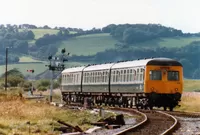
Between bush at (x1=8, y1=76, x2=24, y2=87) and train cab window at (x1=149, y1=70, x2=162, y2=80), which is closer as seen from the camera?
train cab window at (x1=149, y1=70, x2=162, y2=80)

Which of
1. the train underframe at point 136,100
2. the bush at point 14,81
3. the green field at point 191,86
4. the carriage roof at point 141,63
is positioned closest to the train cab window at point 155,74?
the carriage roof at point 141,63

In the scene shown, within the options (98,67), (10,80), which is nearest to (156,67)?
(98,67)

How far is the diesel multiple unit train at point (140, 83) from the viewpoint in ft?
111

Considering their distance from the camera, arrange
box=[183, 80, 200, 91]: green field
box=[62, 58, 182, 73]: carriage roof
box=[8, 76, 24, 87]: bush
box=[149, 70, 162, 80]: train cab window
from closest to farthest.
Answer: box=[149, 70, 162, 80]: train cab window < box=[62, 58, 182, 73]: carriage roof < box=[8, 76, 24, 87]: bush < box=[183, 80, 200, 91]: green field

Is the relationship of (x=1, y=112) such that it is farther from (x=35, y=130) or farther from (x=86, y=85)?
(x=86, y=85)

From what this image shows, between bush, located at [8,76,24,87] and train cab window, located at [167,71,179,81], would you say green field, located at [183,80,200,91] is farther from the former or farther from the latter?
train cab window, located at [167,71,179,81]

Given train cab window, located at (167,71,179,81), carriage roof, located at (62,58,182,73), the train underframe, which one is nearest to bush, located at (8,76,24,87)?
the train underframe

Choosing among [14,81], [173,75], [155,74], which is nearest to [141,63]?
[155,74]

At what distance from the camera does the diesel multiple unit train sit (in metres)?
33.9

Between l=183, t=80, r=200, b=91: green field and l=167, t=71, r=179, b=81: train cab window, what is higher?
l=167, t=71, r=179, b=81: train cab window

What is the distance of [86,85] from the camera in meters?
46.6

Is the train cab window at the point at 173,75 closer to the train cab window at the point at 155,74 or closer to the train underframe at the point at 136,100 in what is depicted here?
the train cab window at the point at 155,74

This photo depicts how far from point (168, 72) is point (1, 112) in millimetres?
13623

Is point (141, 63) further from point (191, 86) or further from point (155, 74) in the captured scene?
point (191, 86)
